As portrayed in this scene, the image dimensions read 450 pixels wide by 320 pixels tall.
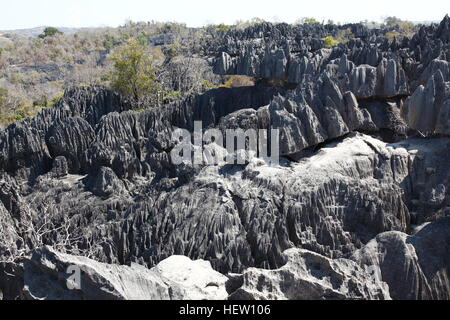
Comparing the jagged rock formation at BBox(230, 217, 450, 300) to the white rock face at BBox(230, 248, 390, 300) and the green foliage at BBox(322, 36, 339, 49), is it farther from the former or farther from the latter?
the green foliage at BBox(322, 36, 339, 49)

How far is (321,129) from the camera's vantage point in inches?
663

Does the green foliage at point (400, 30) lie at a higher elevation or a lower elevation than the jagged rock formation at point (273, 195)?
higher

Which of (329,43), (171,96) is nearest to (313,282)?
(171,96)

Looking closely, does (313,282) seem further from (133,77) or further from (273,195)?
(133,77)

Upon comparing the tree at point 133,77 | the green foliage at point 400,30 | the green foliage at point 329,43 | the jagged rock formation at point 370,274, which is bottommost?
the jagged rock formation at point 370,274

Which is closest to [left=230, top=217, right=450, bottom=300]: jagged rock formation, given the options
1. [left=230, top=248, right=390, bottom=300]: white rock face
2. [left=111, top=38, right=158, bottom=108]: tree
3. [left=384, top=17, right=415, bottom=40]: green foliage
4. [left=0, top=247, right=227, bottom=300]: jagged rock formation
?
[left=230, top=248, right=390, bottom=300]: white rock face

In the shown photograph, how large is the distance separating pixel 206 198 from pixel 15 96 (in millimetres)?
36825

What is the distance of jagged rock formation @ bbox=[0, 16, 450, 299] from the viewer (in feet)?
34.4

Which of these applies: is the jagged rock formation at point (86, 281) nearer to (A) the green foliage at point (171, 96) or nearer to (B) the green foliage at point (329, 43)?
(A) the green foliage at point (171, 96)

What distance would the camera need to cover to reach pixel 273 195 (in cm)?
1479

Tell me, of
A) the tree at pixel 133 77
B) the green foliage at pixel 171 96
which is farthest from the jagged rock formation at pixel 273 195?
the green foliage at pixel 171 96

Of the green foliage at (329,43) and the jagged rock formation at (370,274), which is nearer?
the jagged rock formation at (370,274)

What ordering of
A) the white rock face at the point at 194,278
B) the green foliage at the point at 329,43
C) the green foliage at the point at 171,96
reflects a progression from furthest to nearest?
the green foliage at the point at 329,43, the green foliage at the point at 171,96, the white rock face at the point at 194,278

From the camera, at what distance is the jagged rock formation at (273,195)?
1048 centimetres
